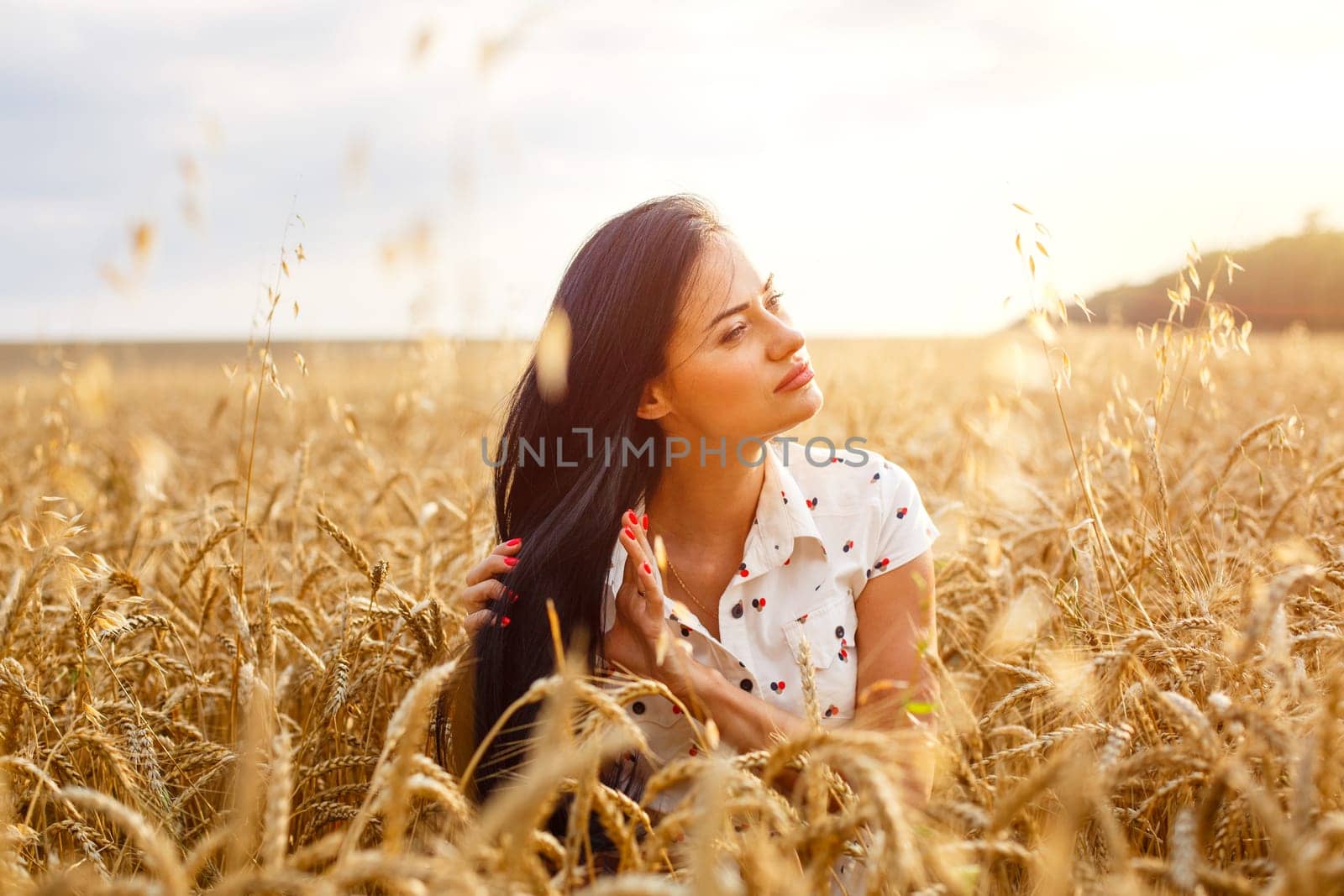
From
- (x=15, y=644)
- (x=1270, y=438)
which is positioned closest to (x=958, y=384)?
(x=1270, y=438)

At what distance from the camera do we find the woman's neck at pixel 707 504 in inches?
87.0

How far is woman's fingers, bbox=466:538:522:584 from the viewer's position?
1.94 meters

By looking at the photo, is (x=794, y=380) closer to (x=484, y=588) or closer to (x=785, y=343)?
(x=785, y=343)

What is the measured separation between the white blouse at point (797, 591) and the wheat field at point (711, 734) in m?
0.22

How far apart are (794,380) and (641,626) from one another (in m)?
0.63

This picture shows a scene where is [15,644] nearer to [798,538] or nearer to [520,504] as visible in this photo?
[520,504]

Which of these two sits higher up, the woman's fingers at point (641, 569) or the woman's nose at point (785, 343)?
the woman's nose at point (785, 343)

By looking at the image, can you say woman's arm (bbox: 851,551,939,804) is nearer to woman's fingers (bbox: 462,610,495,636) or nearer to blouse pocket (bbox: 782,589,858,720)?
blouse pocket (bbox: 782,589,858,720)

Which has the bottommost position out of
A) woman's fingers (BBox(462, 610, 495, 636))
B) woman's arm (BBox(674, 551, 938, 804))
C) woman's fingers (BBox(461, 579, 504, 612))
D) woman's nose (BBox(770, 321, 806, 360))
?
woman's arm (BBox(674, 551, 938, 804))

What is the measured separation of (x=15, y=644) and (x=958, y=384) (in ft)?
25.6

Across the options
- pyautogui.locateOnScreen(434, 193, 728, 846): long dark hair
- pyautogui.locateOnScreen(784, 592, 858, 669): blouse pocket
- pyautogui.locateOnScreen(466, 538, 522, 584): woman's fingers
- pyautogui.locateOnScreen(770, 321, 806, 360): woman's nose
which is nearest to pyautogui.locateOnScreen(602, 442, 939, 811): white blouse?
pyautogui.locateOnScreen(784, 592, 858, 669): blouse pocket

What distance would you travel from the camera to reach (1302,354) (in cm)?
773

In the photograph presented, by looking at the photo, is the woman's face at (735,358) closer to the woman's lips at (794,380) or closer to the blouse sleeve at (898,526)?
the woman's lips at (794,380)

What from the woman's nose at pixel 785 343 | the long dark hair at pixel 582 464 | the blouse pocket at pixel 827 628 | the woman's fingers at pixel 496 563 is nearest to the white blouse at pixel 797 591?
the blouse pocket at pixel 827 628
